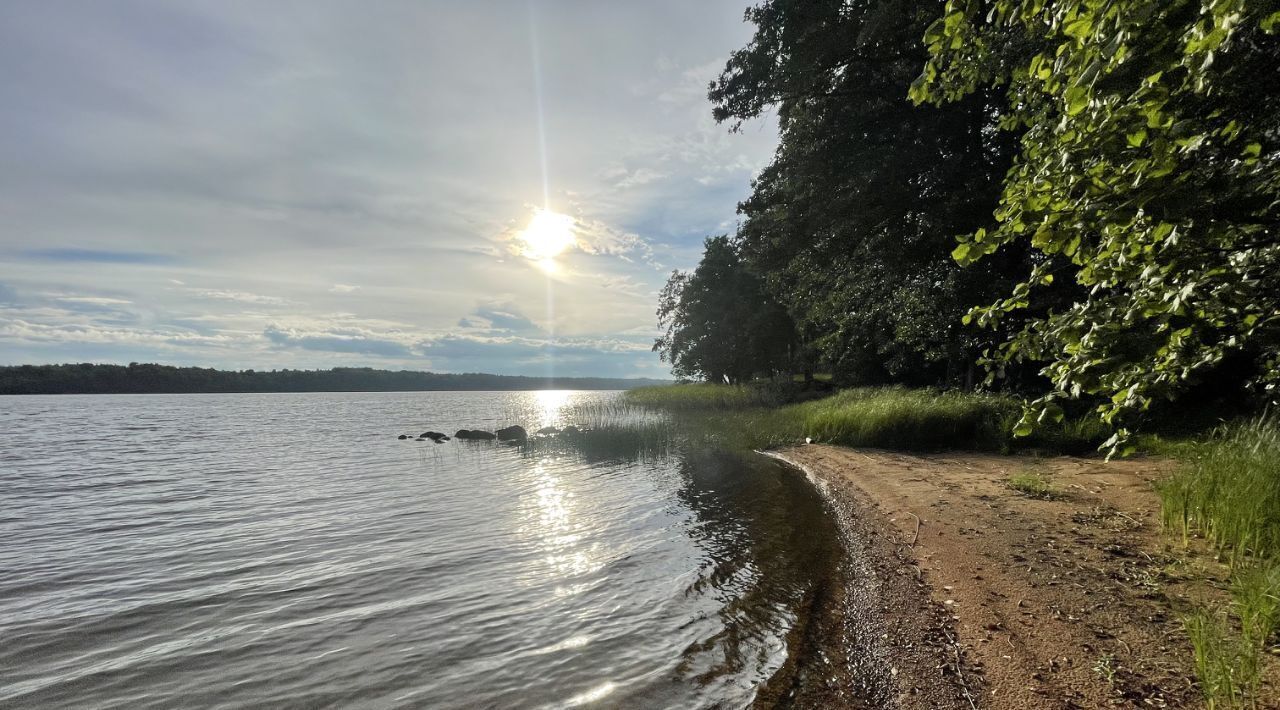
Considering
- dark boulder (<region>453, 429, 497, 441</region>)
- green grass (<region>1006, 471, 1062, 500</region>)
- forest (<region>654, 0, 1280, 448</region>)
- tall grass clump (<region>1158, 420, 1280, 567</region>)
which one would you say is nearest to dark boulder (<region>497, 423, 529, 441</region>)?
dark boulder (<region>453, 429, 497, 441</region>)

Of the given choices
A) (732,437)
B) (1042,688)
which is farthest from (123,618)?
(732,437)

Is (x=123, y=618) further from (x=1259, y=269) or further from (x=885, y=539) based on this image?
(x=1259, y=269)

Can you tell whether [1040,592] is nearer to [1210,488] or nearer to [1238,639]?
[1238,639]

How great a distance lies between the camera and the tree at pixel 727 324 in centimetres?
4859

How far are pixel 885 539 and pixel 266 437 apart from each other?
33749mm

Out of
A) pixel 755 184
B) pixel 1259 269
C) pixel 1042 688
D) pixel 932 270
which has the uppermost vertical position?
pixel 755 184

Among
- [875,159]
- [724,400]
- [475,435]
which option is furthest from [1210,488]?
[724,400]

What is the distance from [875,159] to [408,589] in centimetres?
1767

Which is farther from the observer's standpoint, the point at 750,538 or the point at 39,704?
the point at 750,538

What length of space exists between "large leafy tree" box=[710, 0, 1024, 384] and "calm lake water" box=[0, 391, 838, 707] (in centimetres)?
905

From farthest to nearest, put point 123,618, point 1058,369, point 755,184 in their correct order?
point 755,184 < point 123,618 < point 1058,369

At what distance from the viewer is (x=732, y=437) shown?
2230 centimetres

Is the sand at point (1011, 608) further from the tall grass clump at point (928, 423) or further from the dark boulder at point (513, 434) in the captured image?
the dark boulder at point (513, 434)

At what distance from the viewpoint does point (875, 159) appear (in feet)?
58.7
